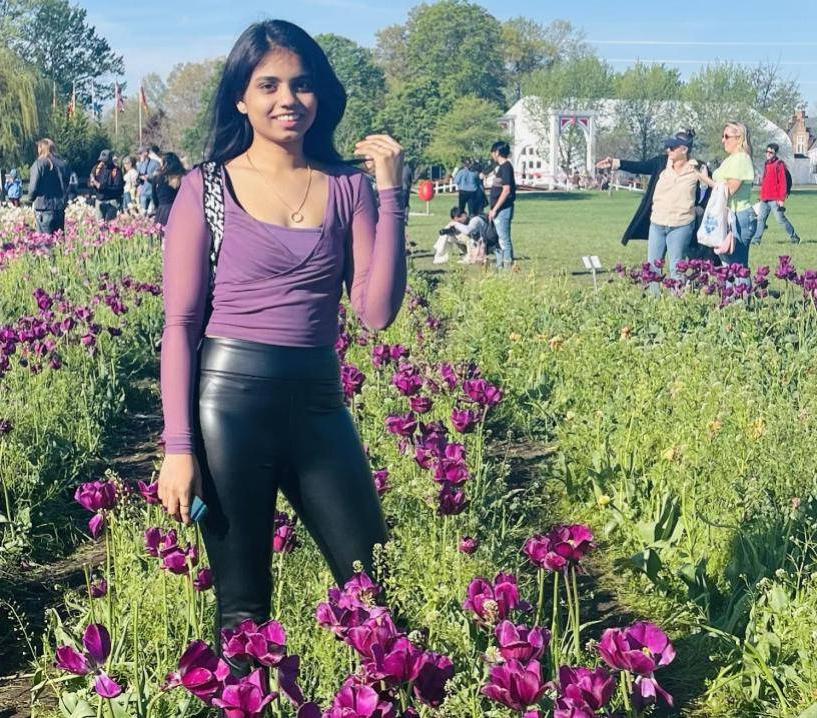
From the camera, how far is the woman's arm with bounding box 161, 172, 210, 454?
2.46 metres

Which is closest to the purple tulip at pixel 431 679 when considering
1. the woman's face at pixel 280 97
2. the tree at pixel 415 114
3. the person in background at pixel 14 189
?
the woman's face at pixel 280 97

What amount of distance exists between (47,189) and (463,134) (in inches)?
2167

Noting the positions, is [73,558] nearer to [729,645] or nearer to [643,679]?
[729,645]

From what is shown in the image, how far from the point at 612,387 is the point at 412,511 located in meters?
2.25

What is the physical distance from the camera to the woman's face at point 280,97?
8.41ft

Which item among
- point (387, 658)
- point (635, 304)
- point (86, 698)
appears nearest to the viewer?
point (387, 658)

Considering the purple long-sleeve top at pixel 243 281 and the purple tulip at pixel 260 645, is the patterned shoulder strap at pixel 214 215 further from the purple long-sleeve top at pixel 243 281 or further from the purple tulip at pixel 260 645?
the purple tulip at pixel 260 645

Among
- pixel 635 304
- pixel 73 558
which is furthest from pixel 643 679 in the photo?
pixel 635 304

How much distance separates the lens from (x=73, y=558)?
4625 mm

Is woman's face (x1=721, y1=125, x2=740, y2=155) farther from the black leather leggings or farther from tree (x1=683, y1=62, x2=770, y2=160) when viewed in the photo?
tree (x1=683, y1=62, x2=770, y2=160)

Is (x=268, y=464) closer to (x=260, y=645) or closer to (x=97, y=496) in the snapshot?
(x=97, y=496)

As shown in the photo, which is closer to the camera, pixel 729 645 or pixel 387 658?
pixel 387 658

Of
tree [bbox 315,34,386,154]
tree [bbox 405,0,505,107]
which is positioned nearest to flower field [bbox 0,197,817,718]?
tree [bbox 315,34,386,154]

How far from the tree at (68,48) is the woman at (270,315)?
97.6 m
